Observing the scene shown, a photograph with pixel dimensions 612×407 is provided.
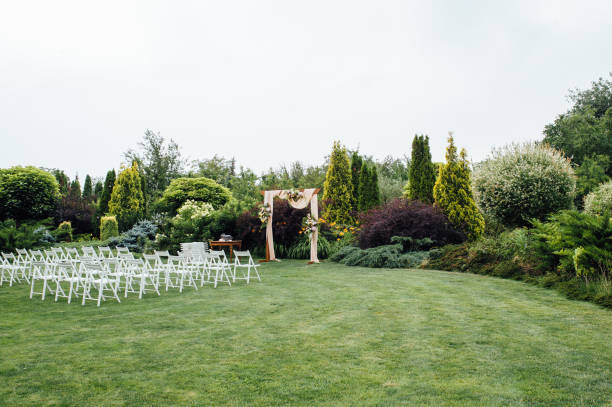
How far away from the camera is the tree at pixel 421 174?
52.7ft

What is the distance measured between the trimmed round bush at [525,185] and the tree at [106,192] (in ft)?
59.0

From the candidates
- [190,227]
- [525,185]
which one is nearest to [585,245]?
[525,185]

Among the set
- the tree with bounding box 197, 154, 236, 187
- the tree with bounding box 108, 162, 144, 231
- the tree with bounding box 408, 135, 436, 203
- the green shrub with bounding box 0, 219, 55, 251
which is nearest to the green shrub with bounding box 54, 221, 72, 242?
the tree with bounding box 108, 162, 144, 231

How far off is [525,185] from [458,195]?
2.48 metres

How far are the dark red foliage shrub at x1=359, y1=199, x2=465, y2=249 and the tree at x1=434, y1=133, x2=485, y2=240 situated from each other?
390mm

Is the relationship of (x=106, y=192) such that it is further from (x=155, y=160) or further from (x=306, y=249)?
(x=306, y=249)

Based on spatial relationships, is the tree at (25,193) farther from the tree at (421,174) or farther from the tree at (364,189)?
the tree at (421,174)

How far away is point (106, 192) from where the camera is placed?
21.7 meters

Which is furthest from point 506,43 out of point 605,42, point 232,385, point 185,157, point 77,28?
point 185,157

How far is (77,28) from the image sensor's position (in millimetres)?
12047

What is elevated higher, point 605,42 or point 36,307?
point 605,42

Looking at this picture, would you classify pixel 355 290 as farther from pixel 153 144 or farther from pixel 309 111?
pixel 153 144

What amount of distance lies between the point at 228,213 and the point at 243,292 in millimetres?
9042

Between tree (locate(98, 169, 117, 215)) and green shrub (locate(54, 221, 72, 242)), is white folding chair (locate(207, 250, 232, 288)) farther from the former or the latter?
tree (locate(98, 169, 117, 215))
